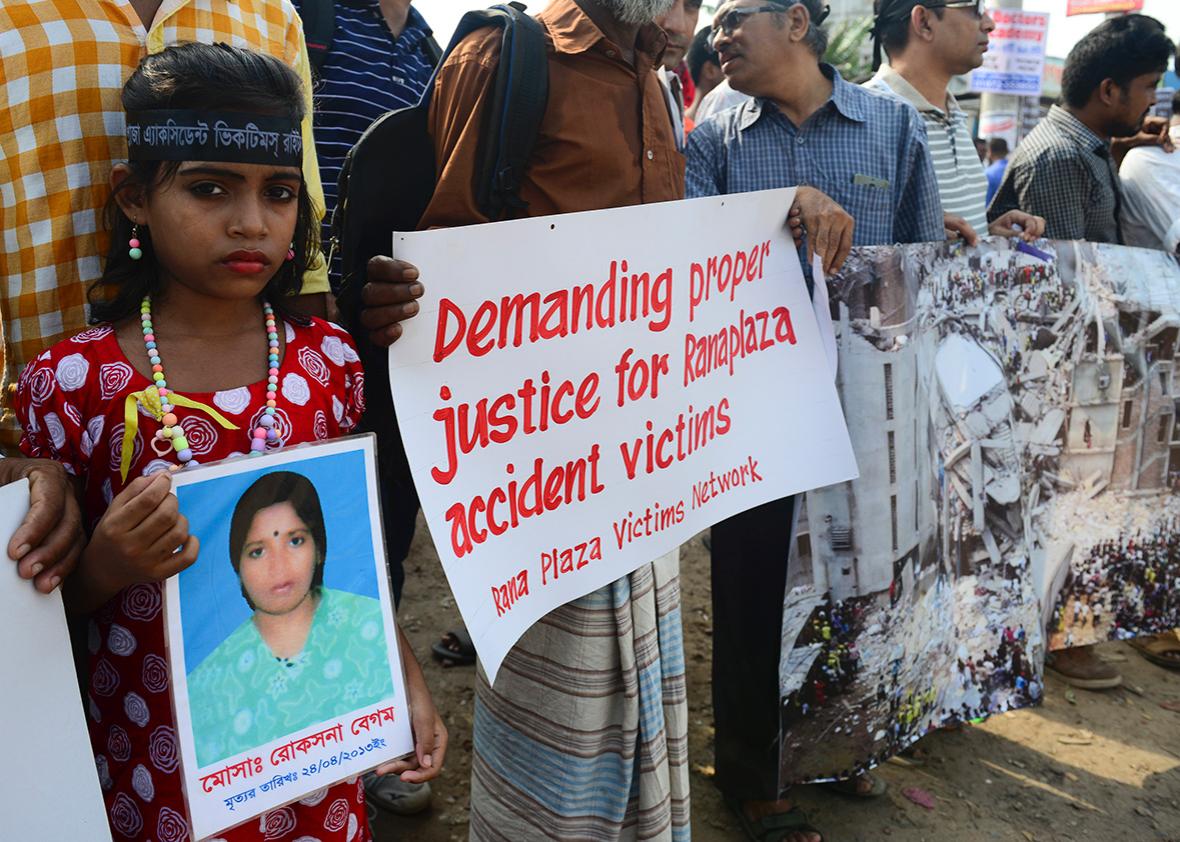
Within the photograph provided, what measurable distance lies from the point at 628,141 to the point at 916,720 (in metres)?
1.70

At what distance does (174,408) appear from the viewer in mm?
1213

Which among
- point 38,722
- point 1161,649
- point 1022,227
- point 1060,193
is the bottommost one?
point 1161,649

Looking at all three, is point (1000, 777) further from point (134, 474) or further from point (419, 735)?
point (134, 474)

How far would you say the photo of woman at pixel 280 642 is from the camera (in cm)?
112

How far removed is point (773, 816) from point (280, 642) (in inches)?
66.1

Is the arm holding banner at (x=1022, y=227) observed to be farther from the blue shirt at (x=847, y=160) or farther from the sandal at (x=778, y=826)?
the sandal at (x=778, y=826)

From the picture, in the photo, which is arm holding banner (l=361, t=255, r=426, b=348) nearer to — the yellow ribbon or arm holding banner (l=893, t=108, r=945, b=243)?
the yellow ribbon

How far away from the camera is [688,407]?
180 cm

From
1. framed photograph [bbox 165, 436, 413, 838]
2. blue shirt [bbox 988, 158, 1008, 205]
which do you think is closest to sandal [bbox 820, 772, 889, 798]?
framed photograph [bbox 165, 436, 413, 838]

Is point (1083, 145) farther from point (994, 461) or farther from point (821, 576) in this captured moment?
point (821, 576)

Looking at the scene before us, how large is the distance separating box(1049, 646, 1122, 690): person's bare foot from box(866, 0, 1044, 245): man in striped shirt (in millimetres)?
1672

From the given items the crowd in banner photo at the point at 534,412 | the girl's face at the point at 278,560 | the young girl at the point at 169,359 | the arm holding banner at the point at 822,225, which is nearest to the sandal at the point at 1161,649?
the crowd in banner photo at the point at 534,412

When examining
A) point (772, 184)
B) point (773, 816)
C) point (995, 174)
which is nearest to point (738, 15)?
point (772, 184)

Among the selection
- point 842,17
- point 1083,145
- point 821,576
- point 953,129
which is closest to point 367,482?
point 821,576
